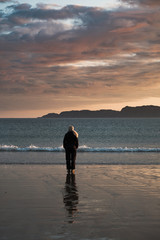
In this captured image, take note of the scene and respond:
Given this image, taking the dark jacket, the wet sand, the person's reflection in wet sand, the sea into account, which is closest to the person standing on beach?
the dark jacket

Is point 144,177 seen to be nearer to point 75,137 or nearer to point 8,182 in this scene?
point 75,137

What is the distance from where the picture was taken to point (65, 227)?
235 inches

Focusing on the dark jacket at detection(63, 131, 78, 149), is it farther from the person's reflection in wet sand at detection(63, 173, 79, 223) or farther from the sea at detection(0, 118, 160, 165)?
the sea at detection(0, 118, 160, 165)

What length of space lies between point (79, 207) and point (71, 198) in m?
1.04

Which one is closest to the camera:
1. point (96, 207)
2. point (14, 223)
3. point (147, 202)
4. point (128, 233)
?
point (128, 233)

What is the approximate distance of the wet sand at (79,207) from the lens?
5.69 m

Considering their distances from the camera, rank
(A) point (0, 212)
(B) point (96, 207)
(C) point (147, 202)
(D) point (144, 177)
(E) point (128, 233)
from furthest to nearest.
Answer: (D) point (144, 177)
(C) point (147, 202)
(B) point (96, 207)
(A) point (0, 212)
(E) point (128, 233)

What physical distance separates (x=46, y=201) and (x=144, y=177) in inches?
210

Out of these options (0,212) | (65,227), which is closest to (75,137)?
(0,212)

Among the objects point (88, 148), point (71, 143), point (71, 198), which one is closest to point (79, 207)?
point (71, 198)

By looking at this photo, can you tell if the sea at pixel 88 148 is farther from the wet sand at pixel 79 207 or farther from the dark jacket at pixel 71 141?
the wet sand at pixel 79 207

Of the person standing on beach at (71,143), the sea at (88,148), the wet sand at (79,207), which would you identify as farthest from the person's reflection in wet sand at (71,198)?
the sea at (88,148)

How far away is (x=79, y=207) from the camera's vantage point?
24.9 feet

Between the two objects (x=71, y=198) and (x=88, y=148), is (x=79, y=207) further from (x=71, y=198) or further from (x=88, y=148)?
(x=88, y=148)
